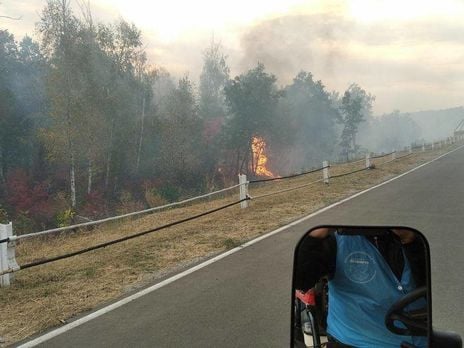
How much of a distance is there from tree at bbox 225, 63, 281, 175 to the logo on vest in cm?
4582

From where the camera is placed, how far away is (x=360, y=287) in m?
2.02

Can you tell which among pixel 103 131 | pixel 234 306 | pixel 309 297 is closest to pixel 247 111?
pixel 103 131

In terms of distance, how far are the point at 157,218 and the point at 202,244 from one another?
4.17m

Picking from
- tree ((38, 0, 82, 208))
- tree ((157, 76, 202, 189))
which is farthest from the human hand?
tree ((157, 76, 202, 189))

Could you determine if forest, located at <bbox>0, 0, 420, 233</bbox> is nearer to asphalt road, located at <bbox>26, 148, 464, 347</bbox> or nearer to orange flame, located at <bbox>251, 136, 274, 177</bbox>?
orange flame, located at <bbox>251, 136, 274, 177</bbox>

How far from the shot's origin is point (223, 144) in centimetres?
4791

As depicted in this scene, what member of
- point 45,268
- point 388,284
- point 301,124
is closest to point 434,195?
point 45,268

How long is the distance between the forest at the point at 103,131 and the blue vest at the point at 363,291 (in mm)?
24414

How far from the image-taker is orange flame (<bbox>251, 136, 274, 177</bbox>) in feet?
171

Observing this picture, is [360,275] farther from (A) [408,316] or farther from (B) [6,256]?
(B) [6,256]

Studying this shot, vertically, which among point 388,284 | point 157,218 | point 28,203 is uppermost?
point 388,284

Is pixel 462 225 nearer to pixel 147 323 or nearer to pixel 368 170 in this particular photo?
pixel 147 323

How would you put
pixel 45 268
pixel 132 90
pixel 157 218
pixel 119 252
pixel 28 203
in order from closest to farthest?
pixel 45 268, pixel 119 252, pixel 157 218, pixel 28 203, pixel 132 90

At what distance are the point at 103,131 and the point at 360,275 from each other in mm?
35130
